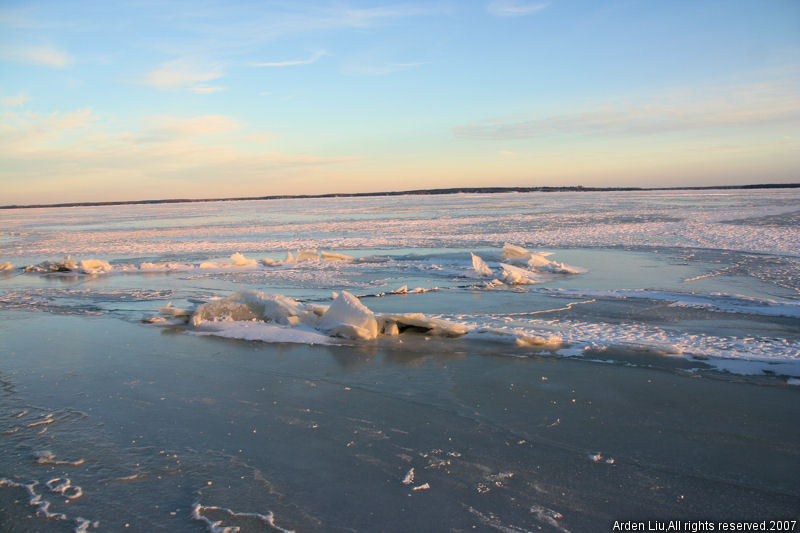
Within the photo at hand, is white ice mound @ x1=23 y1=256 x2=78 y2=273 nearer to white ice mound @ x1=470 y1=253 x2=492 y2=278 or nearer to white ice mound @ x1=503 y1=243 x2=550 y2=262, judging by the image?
white ice mound @ x1=470 y1=253 x2=492 y2=278

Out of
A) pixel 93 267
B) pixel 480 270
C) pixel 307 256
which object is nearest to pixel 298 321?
pixel 480 270

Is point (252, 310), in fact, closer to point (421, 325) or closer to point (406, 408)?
point (421, 325)

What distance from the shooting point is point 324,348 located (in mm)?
5465

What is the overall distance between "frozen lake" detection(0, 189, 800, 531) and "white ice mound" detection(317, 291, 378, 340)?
0.07 feet

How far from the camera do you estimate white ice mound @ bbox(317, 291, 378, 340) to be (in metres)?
5.76

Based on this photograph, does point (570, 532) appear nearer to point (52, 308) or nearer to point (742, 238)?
point (52, 308)

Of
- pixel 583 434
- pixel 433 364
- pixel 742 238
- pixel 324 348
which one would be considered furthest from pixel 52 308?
pixel 742 238

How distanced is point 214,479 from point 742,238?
15.3 metres

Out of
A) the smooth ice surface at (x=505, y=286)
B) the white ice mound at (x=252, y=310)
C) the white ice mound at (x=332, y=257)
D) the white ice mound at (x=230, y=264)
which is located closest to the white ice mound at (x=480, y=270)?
the smooth ice surface at (x=505, y=286)

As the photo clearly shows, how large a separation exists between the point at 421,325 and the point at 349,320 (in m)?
0.79

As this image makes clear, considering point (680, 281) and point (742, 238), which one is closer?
point (680, 281)

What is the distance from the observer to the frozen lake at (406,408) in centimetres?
263

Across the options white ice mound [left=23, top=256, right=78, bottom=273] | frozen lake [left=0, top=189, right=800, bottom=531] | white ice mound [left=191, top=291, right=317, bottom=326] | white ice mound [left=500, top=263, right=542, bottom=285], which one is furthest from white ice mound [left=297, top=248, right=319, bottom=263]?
white ice mound [left=191, top=291, right=317, bottom=326]

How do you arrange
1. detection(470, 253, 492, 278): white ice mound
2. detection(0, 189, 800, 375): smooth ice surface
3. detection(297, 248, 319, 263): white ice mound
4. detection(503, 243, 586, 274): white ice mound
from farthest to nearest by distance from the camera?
detection(297, 248, 319, 263): white ice mound < detection(503, 243, 586, 274): white ice mound < detection(470, 253, 492, 278): white ice mound < detection(0, 189, 800, 375): smooth ice surface
